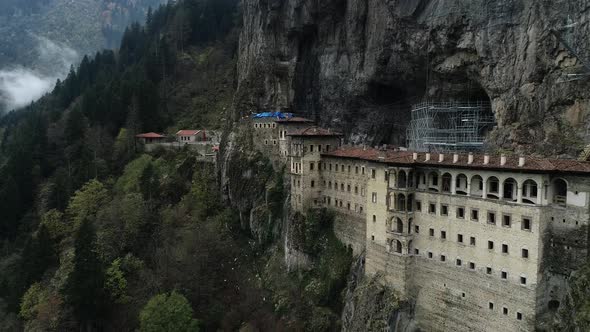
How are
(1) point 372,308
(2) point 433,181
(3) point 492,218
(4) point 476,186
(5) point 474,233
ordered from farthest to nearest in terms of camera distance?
(1) point 372,308
(2) point 433,181
(4) point 476,186
(5) point 474,233
(3) point 492,218

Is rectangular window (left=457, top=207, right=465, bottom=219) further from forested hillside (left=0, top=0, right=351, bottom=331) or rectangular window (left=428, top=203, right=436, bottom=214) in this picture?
forested hillside (left=0, top=0, right=351, bottom=331)

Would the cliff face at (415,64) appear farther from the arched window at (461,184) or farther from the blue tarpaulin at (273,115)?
the arched window at (461,184)

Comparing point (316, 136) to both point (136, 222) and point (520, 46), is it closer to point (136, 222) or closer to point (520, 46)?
point (520, 46)

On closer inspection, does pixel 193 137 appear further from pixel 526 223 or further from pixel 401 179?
pixel 526 223

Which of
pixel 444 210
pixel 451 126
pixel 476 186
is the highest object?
pixel 451 126

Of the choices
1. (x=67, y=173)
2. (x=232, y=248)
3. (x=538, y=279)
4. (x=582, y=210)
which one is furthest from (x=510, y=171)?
(x=67, y=173)

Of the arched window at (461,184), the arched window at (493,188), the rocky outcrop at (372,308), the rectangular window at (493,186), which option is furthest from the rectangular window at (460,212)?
the rocky outcrop at (372,308)

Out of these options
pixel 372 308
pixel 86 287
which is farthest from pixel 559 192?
pixel 86 287
